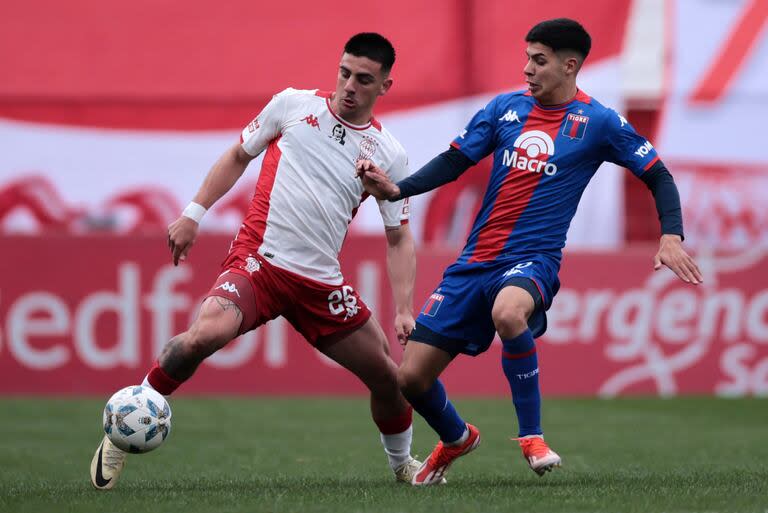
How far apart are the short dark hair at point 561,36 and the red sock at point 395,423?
2083 mm

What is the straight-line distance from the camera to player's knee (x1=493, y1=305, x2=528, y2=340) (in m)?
6.45

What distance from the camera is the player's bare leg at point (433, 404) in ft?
22.5

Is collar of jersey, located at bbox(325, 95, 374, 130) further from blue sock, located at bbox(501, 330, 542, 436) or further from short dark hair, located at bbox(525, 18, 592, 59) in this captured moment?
blue sock, located at bbox(501, 330, 542, 436)

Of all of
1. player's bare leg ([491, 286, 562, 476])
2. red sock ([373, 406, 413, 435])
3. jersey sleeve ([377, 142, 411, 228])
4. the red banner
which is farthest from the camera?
the red banner

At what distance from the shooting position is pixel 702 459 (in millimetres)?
8406

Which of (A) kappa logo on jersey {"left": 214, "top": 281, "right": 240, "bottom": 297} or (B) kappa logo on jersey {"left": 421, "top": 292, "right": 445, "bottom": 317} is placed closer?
(A) kappa logo on jersey {"left": 214, "top": 281, "right": 240, "bottom": 297}

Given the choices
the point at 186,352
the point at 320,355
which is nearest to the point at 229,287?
the point at 186,352

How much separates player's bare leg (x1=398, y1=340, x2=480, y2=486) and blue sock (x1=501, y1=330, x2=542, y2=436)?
40cm

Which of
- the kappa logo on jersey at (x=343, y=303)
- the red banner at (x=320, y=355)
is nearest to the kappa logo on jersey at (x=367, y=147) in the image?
the kappa logo on jersey at (x=343, y=303)

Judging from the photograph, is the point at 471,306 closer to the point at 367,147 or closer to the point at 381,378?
the point at 381,378

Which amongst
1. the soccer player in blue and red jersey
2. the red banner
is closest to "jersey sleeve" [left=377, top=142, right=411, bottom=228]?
the soccer player in blue and red jersey

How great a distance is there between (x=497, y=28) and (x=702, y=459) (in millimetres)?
9704

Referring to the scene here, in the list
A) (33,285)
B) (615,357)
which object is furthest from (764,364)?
(33,285)

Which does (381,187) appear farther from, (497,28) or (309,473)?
(497,28)
